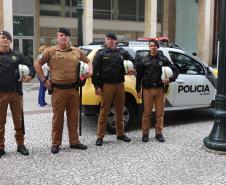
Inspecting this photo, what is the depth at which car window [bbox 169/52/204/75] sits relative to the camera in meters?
9.00

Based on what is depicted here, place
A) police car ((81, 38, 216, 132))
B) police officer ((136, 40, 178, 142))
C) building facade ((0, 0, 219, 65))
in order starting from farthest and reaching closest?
building facade ((0, 0, 219, 65))
police car ((81, 38, 216, 132))
police officer ((136, 40, 178, 142))

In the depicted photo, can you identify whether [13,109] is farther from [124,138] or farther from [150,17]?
[150,17]

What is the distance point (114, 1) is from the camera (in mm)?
33656

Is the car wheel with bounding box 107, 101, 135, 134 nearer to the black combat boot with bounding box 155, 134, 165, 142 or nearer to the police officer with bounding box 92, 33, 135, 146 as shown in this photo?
the police officer with bounding box 92, 33, 135, 146

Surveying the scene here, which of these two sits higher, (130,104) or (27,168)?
(130,104)

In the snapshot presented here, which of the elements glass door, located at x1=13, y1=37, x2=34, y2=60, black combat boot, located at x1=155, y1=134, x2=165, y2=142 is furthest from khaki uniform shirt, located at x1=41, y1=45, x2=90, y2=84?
glass door, located at x1=13, y1=37, x2=34, y2=60

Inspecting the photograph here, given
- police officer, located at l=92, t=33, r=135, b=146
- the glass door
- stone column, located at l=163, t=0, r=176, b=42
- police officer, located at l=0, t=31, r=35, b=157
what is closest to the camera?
police officer, located at l=0, t=31, r=35, b=157

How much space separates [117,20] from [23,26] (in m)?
8.26

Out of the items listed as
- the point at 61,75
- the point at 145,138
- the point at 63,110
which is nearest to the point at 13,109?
the point at 63,110

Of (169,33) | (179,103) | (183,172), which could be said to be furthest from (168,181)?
(169,33)

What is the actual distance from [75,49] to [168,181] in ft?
8.56

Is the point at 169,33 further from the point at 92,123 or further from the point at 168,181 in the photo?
the point at 168,181

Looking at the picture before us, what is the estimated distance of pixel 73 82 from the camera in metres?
6.70

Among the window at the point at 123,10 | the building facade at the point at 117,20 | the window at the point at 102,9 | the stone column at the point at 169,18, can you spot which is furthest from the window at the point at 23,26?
the stone column at the point at 169,18
